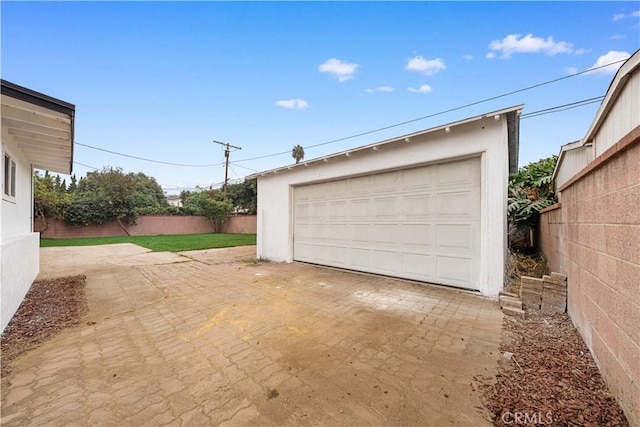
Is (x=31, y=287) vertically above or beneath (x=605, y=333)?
beneath

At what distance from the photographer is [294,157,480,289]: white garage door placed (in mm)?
5078

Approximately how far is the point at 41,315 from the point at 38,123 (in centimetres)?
299

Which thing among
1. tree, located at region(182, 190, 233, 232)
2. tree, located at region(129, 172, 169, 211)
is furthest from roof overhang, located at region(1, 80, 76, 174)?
tree, located at region(129, 172, 169, 211)

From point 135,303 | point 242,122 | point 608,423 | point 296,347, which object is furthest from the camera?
point 242,122

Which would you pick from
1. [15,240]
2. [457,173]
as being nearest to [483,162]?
[457,173]

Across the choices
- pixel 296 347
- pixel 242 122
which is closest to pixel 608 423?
pixel 296 347

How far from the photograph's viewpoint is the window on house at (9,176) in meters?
4.56

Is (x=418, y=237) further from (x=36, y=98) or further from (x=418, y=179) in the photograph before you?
(x=36, y=98)

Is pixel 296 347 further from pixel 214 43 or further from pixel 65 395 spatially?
pixel 214 43

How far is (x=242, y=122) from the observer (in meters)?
14.5

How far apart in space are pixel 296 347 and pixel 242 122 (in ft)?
46.2

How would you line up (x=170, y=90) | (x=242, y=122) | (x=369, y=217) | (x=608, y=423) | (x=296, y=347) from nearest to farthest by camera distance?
(x=608, y=423)
(x=296, y=347)
(x=369, y=217)
(x=170, y=90)
(x=242, y=122)

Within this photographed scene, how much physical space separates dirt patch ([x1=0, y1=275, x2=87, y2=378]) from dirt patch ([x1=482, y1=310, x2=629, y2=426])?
4.34 m

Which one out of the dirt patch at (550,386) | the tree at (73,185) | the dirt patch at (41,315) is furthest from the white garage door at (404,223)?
the tree at (73,185)
